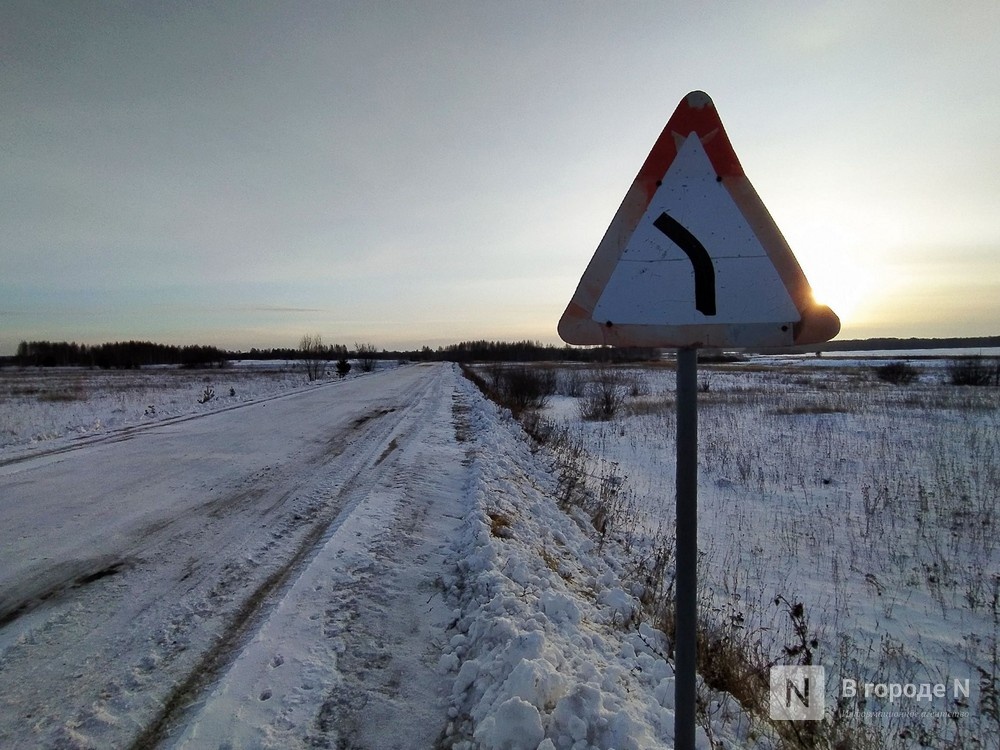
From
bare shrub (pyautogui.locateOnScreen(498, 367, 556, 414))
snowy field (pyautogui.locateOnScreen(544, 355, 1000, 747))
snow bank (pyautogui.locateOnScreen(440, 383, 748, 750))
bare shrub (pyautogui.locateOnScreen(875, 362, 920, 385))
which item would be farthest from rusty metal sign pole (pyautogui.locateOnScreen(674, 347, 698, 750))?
bare shrub (pyautogui.locateOnScreen(875, 362, 920, 385))

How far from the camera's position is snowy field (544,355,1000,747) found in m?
3.66

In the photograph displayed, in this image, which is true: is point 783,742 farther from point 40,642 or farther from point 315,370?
point 315,370

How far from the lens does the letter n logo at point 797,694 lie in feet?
9.58

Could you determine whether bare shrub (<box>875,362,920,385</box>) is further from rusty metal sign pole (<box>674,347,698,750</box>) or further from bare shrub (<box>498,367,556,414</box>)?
rusty metal sign pole (<box>674,347,698,750</box>)

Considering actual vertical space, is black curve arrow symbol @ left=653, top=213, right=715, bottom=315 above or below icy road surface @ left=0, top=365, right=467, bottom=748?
above

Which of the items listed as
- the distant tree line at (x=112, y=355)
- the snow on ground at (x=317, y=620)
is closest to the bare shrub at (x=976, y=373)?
the snow on ground at (x=317, y=620)

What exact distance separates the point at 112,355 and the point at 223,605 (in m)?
101

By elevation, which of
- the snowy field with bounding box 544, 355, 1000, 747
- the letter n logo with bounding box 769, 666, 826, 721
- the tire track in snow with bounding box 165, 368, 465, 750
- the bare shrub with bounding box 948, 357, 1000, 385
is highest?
the bare shrub with bounding box 948, 357, 1000, 385

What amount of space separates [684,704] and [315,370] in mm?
39806

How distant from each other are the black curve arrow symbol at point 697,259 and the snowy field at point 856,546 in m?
2.79

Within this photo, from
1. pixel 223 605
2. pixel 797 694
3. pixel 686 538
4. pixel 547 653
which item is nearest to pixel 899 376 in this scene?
pixel 797 694

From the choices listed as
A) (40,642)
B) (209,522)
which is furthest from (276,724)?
(209,522)

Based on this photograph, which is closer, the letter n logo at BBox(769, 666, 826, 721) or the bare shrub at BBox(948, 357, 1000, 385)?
the letter n logo at BBox(769, 666, 826, 721)

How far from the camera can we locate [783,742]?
8.54 feet
